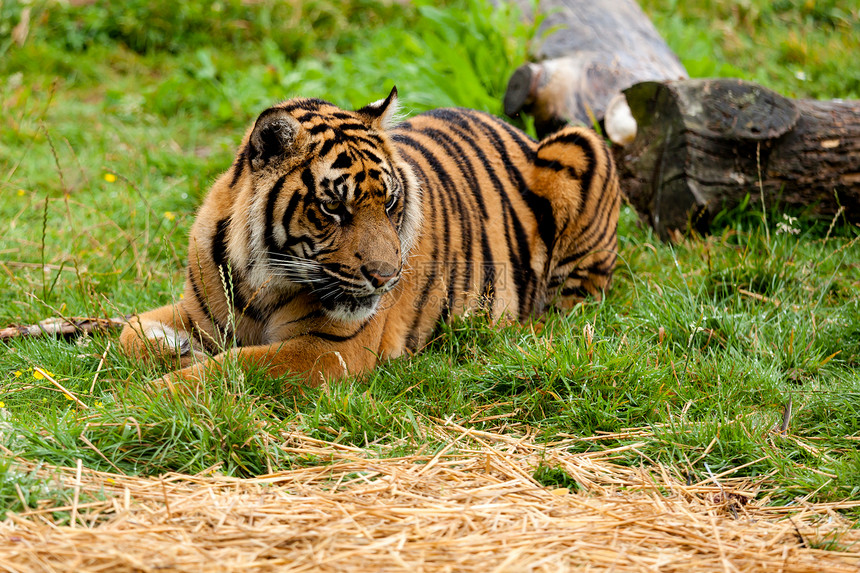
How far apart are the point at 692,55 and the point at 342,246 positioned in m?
6.02

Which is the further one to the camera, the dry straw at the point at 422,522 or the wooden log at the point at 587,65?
the wooden log at the point at 587,65

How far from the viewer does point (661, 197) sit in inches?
218

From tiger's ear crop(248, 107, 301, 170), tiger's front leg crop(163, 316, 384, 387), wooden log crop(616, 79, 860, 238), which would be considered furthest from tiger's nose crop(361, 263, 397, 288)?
wooden log crop(616, 79, 860, 238)

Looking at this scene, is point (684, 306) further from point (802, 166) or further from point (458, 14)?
point (458, 14)

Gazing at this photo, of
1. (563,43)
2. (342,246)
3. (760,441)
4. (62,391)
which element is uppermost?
(563,43)

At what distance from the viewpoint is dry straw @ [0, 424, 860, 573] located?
7.59ft

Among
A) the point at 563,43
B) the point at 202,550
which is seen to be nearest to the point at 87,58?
the point at 563,43

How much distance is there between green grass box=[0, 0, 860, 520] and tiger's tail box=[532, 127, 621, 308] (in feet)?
0.83

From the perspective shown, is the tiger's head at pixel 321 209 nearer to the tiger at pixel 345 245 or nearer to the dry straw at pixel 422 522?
the tiger at pixel 345 245

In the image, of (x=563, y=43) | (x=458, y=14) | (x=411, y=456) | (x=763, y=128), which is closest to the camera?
(x=411, y=456)

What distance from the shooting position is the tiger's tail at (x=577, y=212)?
494cm

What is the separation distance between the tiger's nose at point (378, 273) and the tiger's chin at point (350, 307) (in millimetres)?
162

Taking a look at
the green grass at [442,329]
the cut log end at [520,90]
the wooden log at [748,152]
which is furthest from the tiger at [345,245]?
the cut log end at [520,90]

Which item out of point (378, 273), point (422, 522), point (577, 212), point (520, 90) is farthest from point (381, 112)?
point (520, 90)
